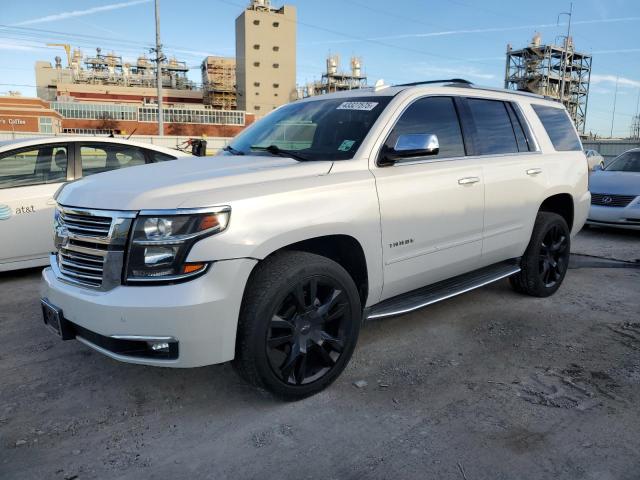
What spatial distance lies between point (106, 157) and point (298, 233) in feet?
14.4

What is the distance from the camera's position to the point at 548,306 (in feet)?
15.7

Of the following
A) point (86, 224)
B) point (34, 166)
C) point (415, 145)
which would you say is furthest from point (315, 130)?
point (34, 166)

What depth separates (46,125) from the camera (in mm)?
69125

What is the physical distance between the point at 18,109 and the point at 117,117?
15921 mm

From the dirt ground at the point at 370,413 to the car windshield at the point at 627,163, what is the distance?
626cm

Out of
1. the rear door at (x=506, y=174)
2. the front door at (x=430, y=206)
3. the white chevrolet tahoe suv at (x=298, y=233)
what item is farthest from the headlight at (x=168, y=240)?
the rear door at (x=506, y=174)

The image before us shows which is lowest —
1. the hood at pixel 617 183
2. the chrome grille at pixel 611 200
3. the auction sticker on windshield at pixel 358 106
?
the chrome grille at pixel 611 200

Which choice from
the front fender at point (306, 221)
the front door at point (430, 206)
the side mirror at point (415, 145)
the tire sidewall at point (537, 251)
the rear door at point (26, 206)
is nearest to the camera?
the front fender at point (306, 221)

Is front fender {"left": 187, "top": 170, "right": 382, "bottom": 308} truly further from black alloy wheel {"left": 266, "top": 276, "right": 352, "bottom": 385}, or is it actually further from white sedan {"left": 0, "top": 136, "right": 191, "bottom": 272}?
white sedan {"left": 0, "top": 136, "right": 191, "bottom": 272}

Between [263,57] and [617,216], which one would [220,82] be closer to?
[263,57]

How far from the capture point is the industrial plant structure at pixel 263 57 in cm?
9619

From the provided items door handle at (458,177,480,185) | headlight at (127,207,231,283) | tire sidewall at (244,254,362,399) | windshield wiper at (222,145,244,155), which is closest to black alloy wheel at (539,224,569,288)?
door handle at (458,177,480,185)

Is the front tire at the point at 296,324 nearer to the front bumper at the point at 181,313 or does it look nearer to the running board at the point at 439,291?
the front bumper at the point at 181,313

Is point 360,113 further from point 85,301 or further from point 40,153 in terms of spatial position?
point 40,153
